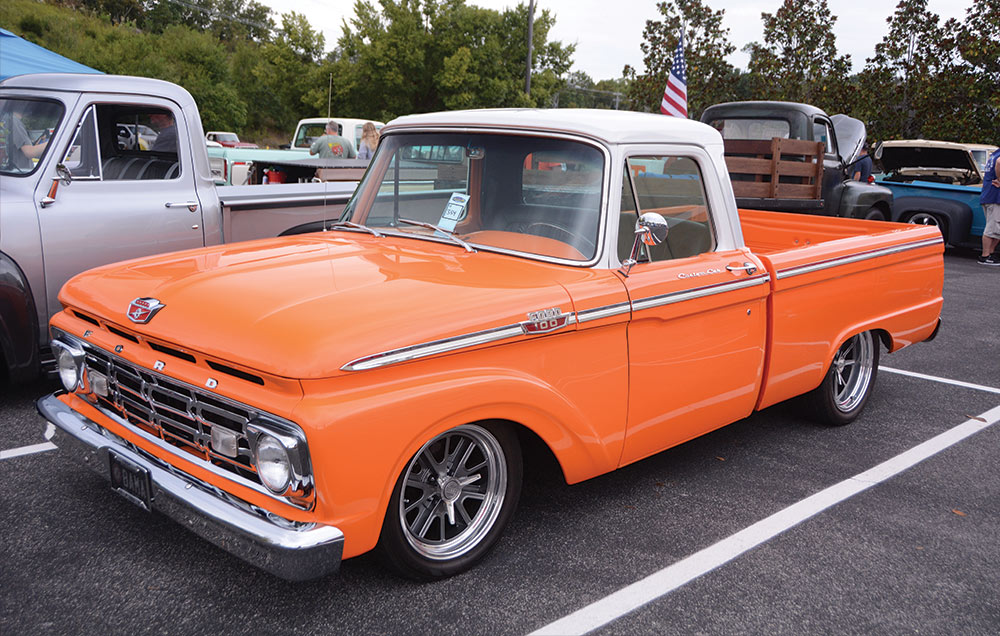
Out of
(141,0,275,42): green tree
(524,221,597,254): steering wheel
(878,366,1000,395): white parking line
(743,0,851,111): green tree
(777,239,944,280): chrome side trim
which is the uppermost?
(141,0,275,42): green tree

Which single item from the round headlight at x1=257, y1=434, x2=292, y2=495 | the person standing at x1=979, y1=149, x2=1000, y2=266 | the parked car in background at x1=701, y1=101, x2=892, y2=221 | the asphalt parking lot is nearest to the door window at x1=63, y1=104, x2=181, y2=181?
the asphalt parking lot

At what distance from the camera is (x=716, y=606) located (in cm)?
306

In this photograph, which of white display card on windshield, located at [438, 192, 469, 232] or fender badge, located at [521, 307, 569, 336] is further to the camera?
white display card on windshield, located at [438, 192, 469, 232]

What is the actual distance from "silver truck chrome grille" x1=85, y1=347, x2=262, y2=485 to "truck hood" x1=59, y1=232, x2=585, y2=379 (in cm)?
17

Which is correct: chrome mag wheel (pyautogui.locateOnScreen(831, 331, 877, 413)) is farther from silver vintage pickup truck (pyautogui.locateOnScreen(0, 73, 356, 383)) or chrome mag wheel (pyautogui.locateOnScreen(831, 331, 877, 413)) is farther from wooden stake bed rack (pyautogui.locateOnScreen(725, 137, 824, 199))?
wooden stake bed rack (pyautogui.locateOnScreen(725, 137, 824, 199))

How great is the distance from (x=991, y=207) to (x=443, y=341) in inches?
484

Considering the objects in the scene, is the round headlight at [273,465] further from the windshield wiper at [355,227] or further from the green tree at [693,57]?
the green tree at [693,57]

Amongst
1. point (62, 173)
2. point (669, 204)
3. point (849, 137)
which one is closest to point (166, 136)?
point (62, 173)

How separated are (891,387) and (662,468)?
265 cm

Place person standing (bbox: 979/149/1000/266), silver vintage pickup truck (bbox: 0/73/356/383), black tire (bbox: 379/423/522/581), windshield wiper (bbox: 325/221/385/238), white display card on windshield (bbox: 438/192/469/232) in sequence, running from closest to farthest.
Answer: black tire (bbox: 379/423/522/581) → white display card on windshield (bbox: 438/192/469/232) → windshield wiper (bbox: 325/221/385/238) → silver vintage pickup truck (bbox: 0/73/356/383) → person standing (bbox: 979/149/1000/266)

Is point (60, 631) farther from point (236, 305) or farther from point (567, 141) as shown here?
point (567, 141)

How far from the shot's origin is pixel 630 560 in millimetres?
3367

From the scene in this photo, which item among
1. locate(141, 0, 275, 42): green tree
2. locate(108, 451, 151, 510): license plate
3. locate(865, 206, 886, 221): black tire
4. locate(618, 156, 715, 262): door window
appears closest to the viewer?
locate(108, 451, 151, 510): license plate

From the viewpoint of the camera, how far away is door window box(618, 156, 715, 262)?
11.8ft
